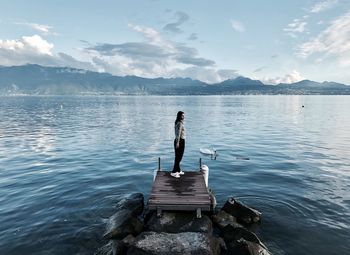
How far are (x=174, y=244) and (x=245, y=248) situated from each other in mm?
3231

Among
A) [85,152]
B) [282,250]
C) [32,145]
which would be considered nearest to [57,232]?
[282,250]

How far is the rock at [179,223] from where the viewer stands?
1477 centimetres

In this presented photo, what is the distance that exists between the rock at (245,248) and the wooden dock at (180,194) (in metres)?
2.41

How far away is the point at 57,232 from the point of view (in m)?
17.3

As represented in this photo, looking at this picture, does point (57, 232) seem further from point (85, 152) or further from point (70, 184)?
point (85, 152)

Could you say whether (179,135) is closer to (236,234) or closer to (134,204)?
(134,204)

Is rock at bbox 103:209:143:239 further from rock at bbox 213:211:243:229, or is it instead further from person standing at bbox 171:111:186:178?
person standing at bbox 171:111:186:178

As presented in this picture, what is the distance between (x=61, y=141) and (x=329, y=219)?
41944mm

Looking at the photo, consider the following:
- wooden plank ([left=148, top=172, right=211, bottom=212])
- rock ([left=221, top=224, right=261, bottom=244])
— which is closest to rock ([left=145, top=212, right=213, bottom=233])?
wooden plank ([left=148, top=172, right=211, bottom=212])

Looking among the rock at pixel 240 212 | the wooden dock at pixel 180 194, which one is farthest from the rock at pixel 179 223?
the rock at pixel 240 212

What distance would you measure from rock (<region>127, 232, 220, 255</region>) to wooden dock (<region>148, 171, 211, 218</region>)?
2.23 metres

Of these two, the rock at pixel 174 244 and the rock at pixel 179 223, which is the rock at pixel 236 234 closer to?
the rock at pixel 179 223

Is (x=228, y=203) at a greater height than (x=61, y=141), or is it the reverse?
(x=228, y=203)

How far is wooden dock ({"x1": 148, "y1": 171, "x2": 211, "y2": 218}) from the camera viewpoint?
50.7 feet
